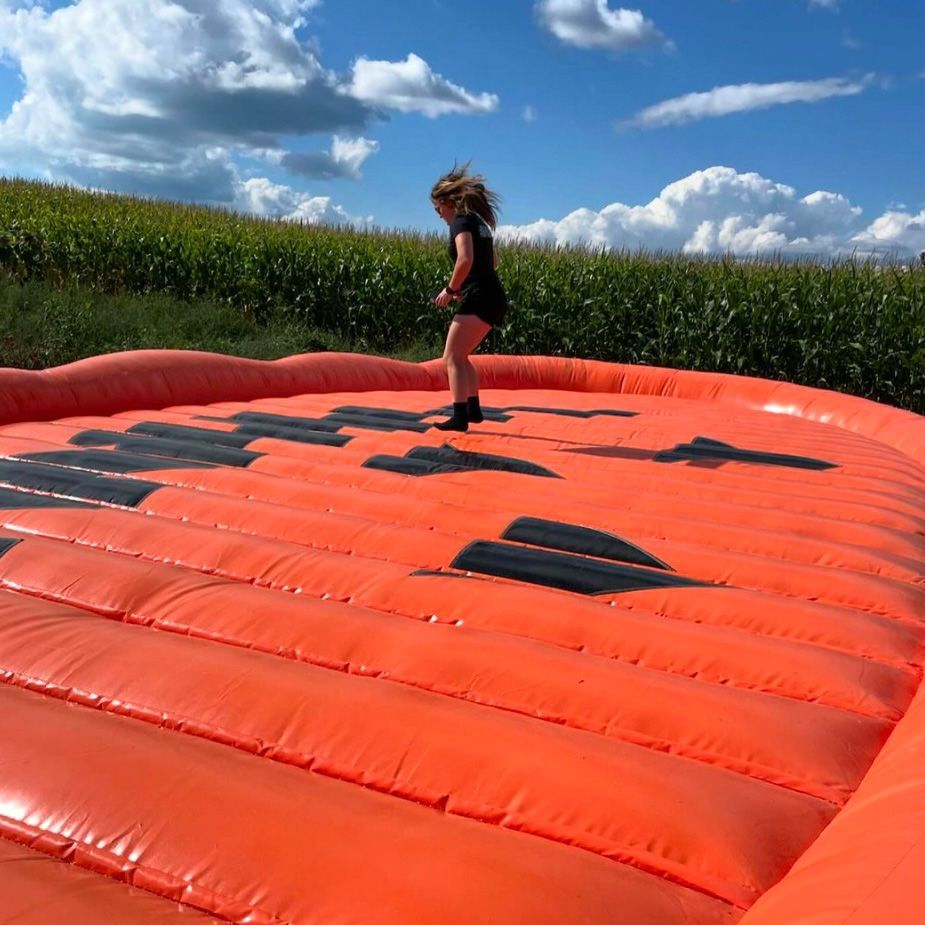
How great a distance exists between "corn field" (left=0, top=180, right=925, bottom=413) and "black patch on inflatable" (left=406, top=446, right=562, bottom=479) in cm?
490

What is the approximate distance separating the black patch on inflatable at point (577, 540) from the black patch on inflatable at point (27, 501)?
1235 mm

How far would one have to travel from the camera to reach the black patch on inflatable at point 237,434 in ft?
11.1

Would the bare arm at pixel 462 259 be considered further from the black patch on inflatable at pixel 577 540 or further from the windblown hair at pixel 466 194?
the black patch on inflatable at pixel 577 540

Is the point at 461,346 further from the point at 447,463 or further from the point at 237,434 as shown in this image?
the point at 237,434

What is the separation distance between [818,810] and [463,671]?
0.59m

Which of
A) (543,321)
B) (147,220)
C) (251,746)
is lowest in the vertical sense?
(251,746)

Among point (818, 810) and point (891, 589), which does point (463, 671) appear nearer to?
point (818, 810)

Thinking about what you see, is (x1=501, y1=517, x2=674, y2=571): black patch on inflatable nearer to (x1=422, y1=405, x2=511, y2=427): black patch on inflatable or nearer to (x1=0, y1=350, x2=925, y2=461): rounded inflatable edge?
(x1=422, y1=405, x2=511, y2=427): black patch on inflatable

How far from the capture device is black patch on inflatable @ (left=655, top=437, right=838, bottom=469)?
335 cm

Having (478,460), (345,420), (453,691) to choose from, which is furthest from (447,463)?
(453,691)

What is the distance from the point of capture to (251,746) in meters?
1.33

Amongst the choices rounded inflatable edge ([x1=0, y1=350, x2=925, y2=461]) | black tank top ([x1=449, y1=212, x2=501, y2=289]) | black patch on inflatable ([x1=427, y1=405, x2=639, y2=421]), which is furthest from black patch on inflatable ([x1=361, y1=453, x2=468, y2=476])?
rounded inflatable edge ([x1=0, y1=350, x2=925, y2=461])

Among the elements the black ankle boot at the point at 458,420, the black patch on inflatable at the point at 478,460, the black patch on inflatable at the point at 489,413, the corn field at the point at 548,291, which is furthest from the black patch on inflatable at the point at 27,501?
the corn field at the point at 548,291

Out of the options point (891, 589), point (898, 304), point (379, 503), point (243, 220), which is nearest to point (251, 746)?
point (379, 503)
